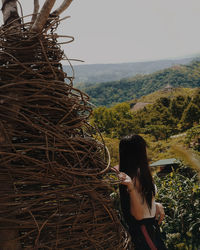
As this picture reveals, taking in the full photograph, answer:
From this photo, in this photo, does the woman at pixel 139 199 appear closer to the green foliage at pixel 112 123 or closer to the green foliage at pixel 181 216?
the green foliage at pixel 181 216

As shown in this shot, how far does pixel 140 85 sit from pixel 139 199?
11465cm

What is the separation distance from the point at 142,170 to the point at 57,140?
795 mm

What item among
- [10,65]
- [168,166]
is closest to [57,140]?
[10,65]

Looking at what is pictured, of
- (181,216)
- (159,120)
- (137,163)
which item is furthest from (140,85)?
(137,163)

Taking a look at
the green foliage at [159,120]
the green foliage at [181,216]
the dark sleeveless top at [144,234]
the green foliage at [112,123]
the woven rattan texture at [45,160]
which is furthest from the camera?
the green foliage at [112,123]

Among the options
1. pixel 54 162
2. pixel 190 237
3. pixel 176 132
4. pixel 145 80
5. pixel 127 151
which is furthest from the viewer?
pixel 145 80

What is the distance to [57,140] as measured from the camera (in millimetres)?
951

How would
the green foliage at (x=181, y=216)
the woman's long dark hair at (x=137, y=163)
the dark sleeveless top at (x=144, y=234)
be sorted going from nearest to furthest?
the dark sleeveless top at (x=144, y=234)
the woman's long dark hair at (x=137, y=163)
the green foliage at (x=181, y=216)

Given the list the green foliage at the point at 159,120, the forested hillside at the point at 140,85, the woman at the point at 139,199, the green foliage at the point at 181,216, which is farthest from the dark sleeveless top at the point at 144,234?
the forested hillside at the point at 140,85

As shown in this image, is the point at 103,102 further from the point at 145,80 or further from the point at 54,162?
the point at 54,162

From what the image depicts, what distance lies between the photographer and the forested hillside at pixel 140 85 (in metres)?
97.2

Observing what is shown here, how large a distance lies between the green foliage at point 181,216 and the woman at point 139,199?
1912mm

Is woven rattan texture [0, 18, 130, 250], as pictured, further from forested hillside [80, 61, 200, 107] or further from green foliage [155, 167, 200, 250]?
forested hillside [80, 61, 200, 107]

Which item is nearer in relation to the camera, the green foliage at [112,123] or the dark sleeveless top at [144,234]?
the dark sleeveless top at [144,234]
